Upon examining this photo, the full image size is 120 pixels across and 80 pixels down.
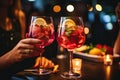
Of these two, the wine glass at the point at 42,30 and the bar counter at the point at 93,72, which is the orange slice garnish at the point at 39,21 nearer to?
the wine glass at the point at 42,30

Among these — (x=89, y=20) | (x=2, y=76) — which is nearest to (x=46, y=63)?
(x=2, y=76)

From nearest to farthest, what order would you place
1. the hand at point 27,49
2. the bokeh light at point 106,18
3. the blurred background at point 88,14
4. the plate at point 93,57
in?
the hand at point 27,49, the plate at point 93,57, the blurred background at point 88,14, the bokeh light at point 106,18

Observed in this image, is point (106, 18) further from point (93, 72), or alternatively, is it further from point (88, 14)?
point (93, 72)

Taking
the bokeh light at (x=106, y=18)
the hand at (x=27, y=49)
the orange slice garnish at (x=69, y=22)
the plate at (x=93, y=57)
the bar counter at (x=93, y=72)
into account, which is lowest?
the bar counter at (x=93, y=72)

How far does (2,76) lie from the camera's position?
59.0 inches

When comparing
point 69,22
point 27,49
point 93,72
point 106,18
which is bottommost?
point 93,72

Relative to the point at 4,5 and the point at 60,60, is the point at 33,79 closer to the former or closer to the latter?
the point at 60,60

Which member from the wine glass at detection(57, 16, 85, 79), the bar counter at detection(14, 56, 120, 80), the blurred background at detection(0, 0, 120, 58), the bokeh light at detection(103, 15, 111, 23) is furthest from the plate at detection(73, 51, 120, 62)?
the bokeh light at detection(103, 15, 111, 23)

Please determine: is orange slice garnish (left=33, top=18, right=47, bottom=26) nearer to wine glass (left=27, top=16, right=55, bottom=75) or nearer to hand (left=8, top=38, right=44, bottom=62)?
wine glass (left=27, top=16, right=55, bottom=75)

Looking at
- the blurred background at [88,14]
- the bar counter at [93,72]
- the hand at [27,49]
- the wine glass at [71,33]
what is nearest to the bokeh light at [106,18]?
the blurred background at [88,14]

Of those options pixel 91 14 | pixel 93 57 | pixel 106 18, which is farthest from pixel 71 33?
pixel 106 18

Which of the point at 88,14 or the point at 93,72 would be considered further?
the point at 88,14

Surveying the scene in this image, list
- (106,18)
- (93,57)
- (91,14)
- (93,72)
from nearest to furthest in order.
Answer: (93,72)
(93,57)
(91,14)
(106,18)

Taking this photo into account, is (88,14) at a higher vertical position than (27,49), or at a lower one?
higher
